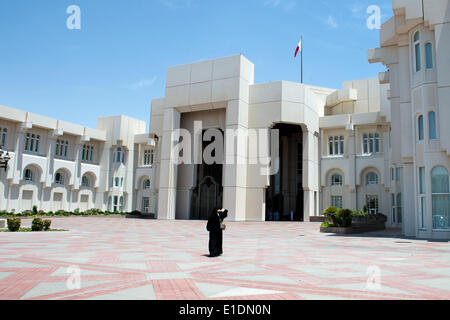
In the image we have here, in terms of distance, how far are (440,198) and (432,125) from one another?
3.36m

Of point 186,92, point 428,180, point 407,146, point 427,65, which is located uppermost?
point 186,92

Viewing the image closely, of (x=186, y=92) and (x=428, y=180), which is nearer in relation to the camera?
(x=428, y=180)

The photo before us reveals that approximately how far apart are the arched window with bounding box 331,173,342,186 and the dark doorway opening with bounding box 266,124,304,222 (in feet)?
14.9

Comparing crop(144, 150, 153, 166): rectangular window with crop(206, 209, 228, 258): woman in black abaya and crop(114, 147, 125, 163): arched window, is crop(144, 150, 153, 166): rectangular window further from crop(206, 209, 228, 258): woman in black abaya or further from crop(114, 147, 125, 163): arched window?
crop(206, 209, 228, 258): woman in black abaya

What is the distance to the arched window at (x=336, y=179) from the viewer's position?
1540 inches

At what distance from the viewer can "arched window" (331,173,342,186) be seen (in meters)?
39.1

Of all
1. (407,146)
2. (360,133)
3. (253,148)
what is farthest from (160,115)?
(407,146)

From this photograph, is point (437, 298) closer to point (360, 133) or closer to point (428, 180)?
point (428, 180)

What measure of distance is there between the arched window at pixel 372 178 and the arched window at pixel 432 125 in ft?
65.6

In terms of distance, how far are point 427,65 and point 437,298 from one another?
1573cm

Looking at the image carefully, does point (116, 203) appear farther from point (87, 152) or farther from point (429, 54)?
point (429, 54)

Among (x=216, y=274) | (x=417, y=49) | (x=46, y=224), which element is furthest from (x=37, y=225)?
(x=417, y=49)
